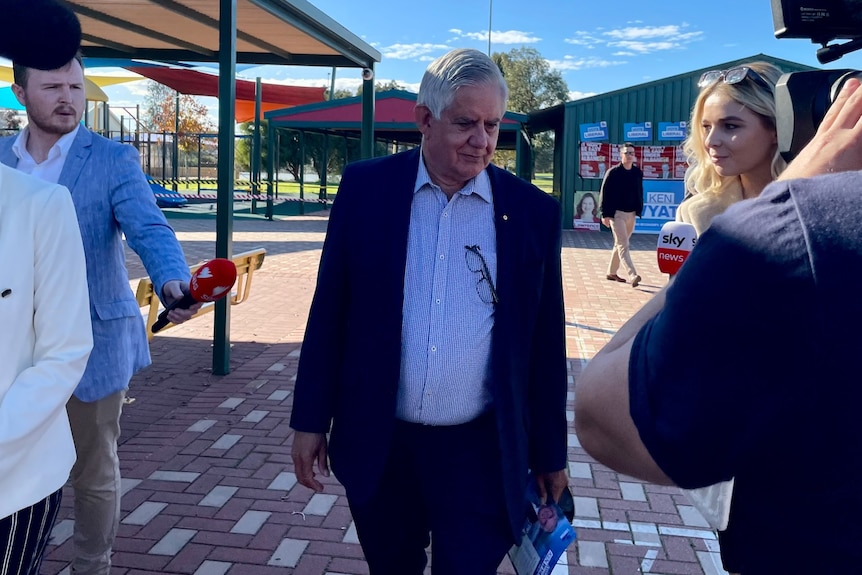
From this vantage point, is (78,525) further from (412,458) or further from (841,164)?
(841,164)

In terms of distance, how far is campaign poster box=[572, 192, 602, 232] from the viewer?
21078 millimetres

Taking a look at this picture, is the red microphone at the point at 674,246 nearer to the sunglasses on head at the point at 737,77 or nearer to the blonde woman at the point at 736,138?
the blonde woman at the point at 736,138

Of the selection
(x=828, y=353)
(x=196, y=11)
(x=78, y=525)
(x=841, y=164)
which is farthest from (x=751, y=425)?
(x=196, y=11)

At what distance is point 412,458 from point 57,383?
99 centimetres

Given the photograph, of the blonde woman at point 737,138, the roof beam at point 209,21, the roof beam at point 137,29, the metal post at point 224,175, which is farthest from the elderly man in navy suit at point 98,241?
the roof beam at point 137,29

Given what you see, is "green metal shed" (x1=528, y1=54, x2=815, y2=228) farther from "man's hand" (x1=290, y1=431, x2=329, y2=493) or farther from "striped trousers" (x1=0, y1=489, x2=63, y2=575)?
"striped trousers" (x1=0, y1=489, x2=63, y2=575)

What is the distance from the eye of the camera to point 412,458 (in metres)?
2.31

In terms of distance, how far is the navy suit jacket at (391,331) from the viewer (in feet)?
7.30

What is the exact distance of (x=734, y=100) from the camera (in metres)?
2.40

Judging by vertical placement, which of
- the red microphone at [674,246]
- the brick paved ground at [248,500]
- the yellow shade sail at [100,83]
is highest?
the yellow shade sail at [100,83]

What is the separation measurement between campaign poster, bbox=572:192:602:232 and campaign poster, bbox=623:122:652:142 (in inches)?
67.6

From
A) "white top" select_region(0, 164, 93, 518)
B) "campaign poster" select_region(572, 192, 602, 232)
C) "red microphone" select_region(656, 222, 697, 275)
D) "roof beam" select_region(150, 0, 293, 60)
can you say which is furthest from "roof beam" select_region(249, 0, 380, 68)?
"campaign poster" select_region(572, 192, 602, 232)

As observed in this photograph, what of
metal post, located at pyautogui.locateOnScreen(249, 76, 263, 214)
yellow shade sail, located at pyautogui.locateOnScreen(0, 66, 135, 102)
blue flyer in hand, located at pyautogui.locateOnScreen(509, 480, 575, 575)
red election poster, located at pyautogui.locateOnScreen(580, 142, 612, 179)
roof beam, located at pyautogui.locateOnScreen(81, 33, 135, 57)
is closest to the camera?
blue flyer in hand, located at pyautogui.locateOnScreen(509, 480, 575, 575)

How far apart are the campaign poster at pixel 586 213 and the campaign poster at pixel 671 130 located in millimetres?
2251
